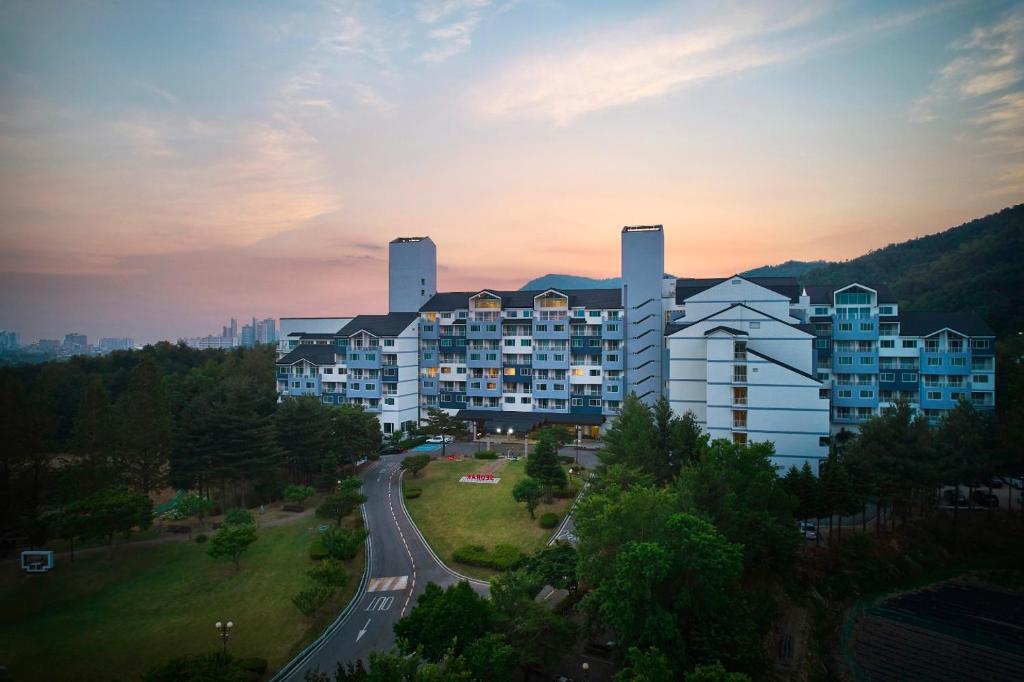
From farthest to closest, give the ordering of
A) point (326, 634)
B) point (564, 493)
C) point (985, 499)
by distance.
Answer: point (564, 493) → point (985, 499) → point (326, 634)

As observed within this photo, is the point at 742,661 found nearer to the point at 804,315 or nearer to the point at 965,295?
the point at 804,315

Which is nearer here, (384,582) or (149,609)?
(149,609)

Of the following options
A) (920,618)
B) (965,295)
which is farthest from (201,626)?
(965,295)

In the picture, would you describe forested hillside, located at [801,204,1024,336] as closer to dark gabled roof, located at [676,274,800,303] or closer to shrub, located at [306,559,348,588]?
dark gabled roof, located at [676,274,800,303]

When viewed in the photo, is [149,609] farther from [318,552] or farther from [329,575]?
[329,575]

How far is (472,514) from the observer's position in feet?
150

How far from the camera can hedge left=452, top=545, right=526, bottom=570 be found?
1430 inches

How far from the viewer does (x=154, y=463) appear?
4888 cm

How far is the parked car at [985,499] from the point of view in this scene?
4706cm

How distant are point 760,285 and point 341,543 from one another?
49.0 metres

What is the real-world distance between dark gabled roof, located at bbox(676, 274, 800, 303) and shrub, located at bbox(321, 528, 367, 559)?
43315 mm

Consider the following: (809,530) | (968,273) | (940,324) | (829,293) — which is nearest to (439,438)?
(809,530)

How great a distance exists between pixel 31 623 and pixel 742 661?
36923 millimetres

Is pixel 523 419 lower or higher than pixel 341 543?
higher
